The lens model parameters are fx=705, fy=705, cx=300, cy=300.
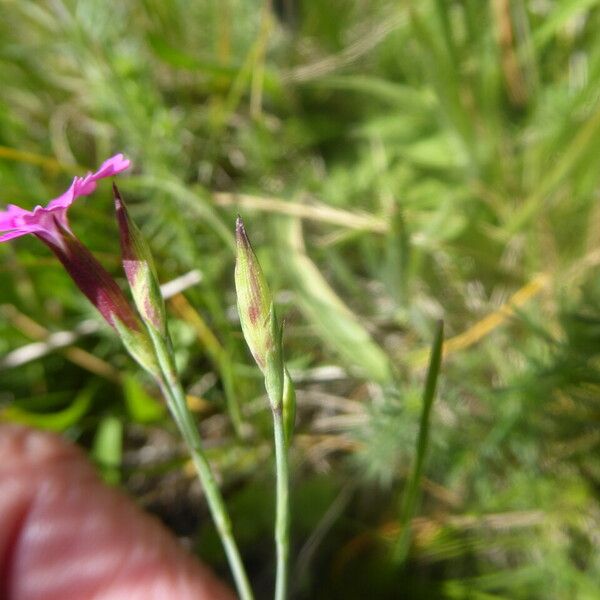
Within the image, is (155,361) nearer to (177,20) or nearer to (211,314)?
(211,314)

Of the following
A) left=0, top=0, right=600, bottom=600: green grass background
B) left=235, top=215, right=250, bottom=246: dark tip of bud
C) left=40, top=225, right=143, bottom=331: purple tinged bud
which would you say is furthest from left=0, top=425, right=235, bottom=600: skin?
left=235, top=215, right=250, bottom=246: dark tip of bud

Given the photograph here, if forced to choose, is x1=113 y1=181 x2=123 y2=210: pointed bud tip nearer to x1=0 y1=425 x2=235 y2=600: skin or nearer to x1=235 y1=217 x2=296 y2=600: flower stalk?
x1=235 y1=217 x2=296 y2=600: flower stalk

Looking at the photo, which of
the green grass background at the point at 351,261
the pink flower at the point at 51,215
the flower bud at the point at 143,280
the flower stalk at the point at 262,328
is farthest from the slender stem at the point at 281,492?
the green grass background at the point at 351,261

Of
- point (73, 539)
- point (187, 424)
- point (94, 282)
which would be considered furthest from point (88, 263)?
point (73, 539)

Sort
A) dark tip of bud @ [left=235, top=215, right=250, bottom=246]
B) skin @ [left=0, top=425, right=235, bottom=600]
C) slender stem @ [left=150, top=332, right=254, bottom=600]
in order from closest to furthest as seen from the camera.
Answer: dark tip of bud @ [left=235, top=215, right=250, bottom=246]
slender stem @ [left=150, top=332, right=254, bottom=600]
skin @ [left=0, top=425, right=235, bottom=600]

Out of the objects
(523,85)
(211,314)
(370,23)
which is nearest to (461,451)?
(211,314)
